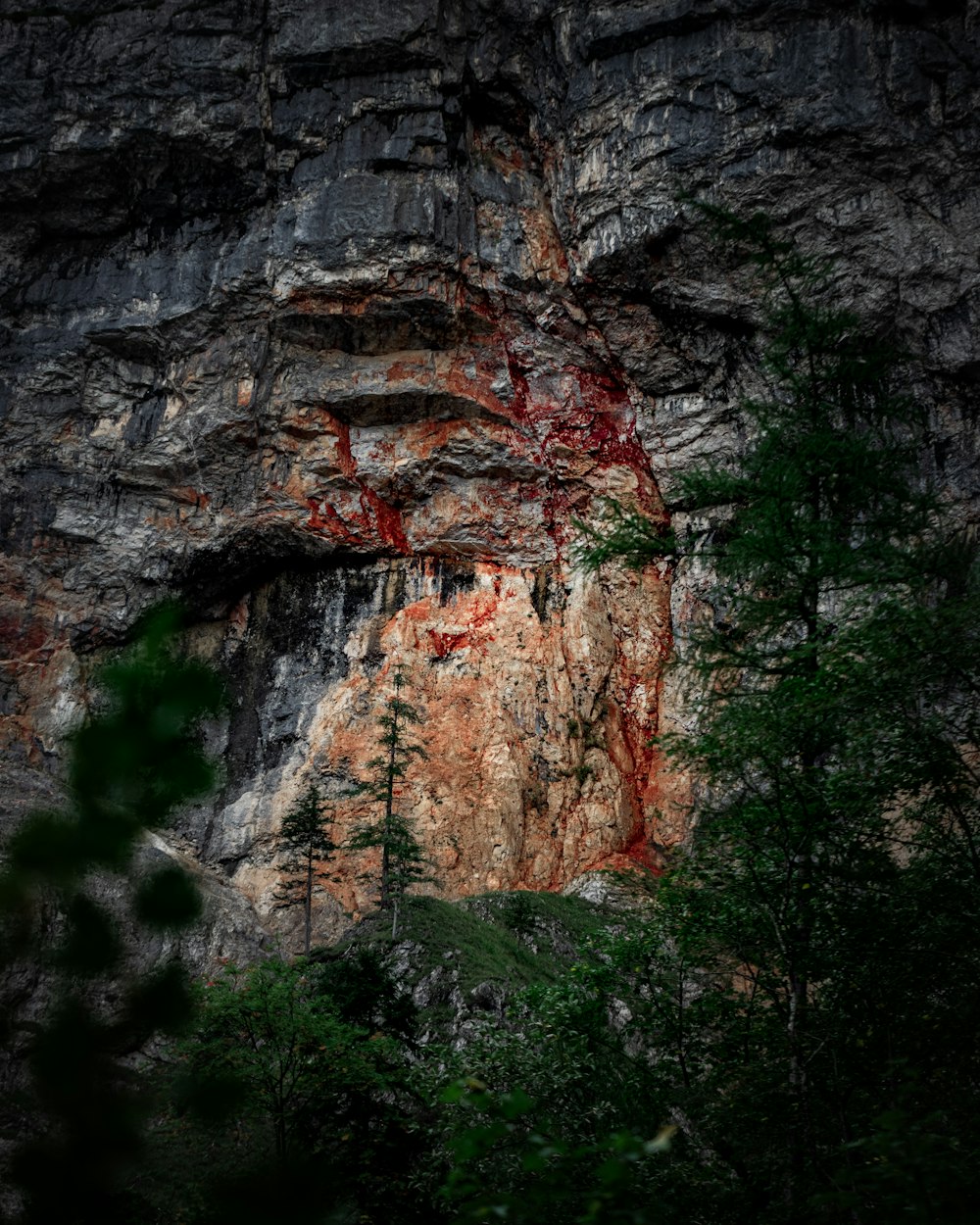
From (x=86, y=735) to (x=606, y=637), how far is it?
2252cm

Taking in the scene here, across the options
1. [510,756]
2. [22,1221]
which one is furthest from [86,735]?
[510,756]

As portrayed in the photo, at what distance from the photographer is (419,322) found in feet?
78.7

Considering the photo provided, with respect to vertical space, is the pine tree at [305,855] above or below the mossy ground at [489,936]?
above

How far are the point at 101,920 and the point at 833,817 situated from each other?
4.33m

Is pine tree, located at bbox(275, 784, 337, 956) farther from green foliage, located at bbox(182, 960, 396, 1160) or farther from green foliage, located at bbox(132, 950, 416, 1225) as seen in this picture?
green foliage, located at bbox(182, 960, 396, 1160)

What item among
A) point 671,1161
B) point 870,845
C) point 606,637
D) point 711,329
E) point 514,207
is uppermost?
point 514,207

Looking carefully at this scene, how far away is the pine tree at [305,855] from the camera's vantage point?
17.5 metres

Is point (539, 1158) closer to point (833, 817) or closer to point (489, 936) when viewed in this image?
point (833, 817)

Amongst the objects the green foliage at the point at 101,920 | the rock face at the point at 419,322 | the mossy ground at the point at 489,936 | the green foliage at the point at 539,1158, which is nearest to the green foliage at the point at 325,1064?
the mossy ground at the point at 489,936

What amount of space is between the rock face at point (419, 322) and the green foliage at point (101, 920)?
20385mm

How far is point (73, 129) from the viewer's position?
2512 cm

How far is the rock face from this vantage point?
2217 centimetres

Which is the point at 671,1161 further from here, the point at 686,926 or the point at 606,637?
the point at 606,637

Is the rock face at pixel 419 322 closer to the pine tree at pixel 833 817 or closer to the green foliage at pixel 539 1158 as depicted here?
the pine tree at pixel 833 817
